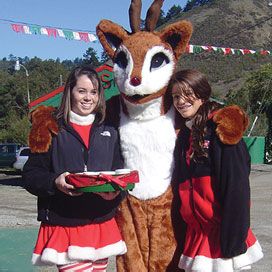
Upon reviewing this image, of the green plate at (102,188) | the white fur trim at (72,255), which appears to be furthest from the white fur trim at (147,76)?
the white fur trim at (72,255)

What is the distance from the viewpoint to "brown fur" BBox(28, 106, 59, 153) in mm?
2979

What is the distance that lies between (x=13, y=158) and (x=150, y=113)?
21124mm

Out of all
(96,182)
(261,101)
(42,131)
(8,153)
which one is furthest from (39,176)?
(261,101)

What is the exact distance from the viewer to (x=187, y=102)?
3.07 meters

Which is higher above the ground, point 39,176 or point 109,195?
point 39,176

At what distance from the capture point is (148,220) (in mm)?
3451

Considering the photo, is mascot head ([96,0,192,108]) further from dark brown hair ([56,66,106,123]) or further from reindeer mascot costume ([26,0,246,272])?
dark brown hair ([56,66,106,123])

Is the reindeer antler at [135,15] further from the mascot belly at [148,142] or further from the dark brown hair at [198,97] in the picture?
the dark brown hair at [198,97]

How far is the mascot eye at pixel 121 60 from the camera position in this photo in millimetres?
3615

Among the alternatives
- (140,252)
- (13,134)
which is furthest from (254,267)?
(13,134)

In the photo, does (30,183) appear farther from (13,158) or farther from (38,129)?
(13,158)

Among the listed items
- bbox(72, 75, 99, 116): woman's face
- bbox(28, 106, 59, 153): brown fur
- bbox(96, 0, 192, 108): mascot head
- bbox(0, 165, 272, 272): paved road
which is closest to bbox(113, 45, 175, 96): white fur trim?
bbox(96, 0, 192, 108): mascot head

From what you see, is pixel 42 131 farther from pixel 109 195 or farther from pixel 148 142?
pixel 148 142

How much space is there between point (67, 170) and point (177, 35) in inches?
51.7
